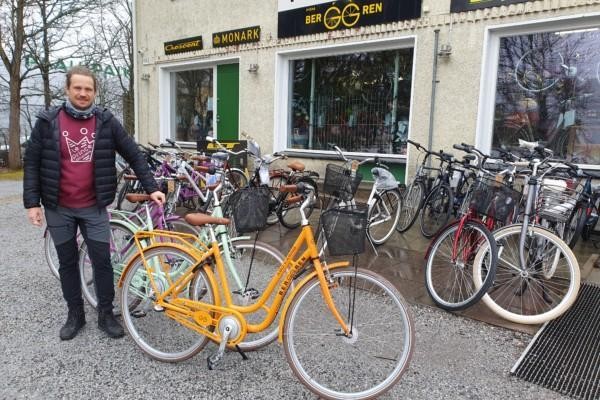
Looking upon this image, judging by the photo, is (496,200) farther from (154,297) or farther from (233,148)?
(233,148)

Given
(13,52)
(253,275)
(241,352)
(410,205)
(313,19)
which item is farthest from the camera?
(13,52)

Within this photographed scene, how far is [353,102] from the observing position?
8.64 metres

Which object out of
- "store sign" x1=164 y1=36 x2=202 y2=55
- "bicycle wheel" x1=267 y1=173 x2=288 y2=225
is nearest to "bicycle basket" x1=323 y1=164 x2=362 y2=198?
"bicycle wheel" x1=267 y1=173 x2=288 y2=225

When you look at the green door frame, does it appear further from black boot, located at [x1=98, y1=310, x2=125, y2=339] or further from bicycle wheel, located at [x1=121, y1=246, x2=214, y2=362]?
Result: bicycle wheel, located at [x1=121, y1=246, x2=214, y2=362]

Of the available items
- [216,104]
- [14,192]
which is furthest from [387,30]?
[14,192]

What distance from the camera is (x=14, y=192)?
396 inches

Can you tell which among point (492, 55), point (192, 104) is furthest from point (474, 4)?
point (192, 104)

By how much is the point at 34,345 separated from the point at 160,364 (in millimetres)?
916

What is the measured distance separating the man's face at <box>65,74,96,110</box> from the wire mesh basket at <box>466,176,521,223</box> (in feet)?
9.62

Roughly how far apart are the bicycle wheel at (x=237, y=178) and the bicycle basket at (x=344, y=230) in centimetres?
504

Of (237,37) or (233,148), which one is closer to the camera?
(233,148)

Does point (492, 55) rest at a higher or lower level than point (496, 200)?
higher

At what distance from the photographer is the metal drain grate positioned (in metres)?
2.64

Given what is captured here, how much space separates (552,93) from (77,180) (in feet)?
20.6
